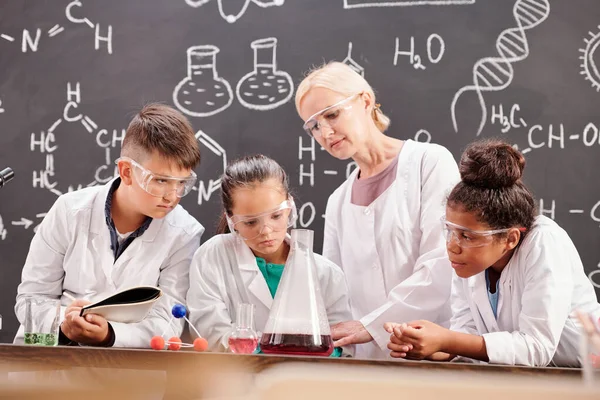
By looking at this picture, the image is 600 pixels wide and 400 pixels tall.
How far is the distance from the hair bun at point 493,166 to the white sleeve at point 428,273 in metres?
0.21

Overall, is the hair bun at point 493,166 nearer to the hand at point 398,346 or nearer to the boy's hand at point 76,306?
the hand at point 398,346

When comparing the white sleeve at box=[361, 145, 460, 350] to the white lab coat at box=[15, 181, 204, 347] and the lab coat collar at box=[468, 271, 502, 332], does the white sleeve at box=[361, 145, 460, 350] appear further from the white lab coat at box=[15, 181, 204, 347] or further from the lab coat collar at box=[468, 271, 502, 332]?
the white lab coat at box=[15, 181, 204, 347]

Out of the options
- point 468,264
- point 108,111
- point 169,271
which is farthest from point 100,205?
point 468,264

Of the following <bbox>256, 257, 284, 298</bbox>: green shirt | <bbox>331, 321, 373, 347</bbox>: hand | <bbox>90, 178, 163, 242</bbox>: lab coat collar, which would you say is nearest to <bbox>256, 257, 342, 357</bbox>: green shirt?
<bbox>256, 257, 284, 298</bbox>: green shirt

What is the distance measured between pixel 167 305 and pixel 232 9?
57.4 inches

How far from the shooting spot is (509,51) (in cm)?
277

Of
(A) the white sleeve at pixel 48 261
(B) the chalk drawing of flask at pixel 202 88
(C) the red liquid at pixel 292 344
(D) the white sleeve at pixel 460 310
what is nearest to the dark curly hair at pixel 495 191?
(D) the white sleeve at pixel 460 310

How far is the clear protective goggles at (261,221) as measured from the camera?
1946 millimetres

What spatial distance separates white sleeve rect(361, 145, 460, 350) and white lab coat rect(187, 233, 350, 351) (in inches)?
4.4

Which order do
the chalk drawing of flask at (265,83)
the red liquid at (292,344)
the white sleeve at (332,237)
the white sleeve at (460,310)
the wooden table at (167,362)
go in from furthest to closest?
1. the chalk drawing of flask at (265,83)
2. the white sleeve at (332,237)
3. the white sleeve at (460,310)
4. the red liquid at (292,344)
5. the wooden table at (167,362)

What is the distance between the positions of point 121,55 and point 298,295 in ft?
6.23

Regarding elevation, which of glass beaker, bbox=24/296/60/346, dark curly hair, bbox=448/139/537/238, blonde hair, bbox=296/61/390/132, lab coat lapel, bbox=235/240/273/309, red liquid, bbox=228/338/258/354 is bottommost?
red liquid, bbox=228/338/258/354

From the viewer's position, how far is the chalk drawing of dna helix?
9.08ft

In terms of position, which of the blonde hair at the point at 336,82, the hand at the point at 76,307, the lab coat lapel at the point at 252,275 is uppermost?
the blonde hair at the point at 336,82
